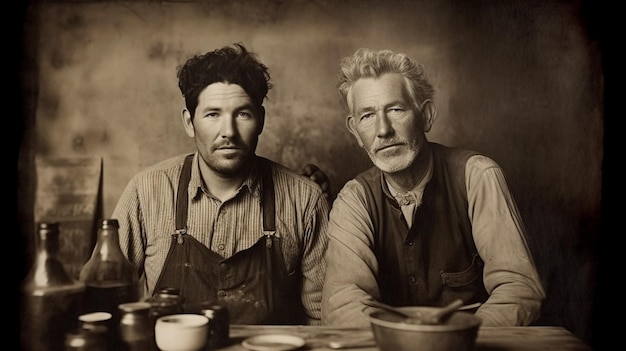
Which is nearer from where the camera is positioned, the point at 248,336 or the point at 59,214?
the point at 248,336

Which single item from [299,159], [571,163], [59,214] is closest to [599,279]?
[571,163]

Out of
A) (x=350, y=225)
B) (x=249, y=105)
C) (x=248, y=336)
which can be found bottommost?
(x=248, y=336)

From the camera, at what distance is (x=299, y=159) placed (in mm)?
2527

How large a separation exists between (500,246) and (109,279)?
4.98 feet

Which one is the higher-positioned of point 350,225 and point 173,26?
point 173,26

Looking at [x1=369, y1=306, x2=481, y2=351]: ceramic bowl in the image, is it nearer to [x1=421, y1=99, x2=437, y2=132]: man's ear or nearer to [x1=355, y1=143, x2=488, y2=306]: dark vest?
[x1=355, y1=143, x2=488, y2=306]: dark vest

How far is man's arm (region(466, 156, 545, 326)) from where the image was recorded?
234 centimetres

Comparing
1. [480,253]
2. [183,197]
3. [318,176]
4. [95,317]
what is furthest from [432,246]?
[95,317]

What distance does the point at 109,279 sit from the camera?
2098 millimetres

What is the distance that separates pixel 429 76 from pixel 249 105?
766mm

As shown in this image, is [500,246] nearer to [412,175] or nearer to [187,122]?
[412,175]

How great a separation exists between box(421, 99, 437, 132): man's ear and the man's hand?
1.55 feet

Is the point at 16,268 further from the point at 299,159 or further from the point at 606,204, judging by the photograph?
the point at 606,204

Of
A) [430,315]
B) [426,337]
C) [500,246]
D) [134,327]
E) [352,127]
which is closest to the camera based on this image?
[426,337]
